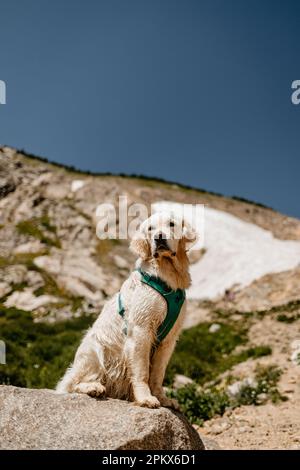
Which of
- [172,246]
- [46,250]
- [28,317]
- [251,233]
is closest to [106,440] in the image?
[172,246]

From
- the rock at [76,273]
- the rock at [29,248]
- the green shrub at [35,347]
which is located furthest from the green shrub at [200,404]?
the rock at [29,248]

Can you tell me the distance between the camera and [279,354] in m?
13.0

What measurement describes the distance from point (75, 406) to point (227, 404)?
5849mm

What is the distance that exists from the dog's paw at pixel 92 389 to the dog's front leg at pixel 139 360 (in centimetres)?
33

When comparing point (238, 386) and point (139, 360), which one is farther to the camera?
point (238, 386)

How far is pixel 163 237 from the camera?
A: 15.2 feet

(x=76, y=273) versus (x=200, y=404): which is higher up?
(x=76, y=273)

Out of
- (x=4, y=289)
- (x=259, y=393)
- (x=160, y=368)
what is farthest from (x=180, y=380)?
(x=4, y=289)

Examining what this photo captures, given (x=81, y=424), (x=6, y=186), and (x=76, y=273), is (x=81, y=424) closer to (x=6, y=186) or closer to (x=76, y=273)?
(x=76, y=273)

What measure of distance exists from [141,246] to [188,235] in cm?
50

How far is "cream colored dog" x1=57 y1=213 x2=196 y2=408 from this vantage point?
4.60 metres

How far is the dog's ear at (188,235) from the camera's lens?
4.90m

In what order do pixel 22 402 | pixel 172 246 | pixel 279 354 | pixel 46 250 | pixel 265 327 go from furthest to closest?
pixel 46 250
pixel 265 327
pixel 279 354
pixel 172 246
pixel 22 402

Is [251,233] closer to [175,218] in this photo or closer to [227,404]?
[227,404]
